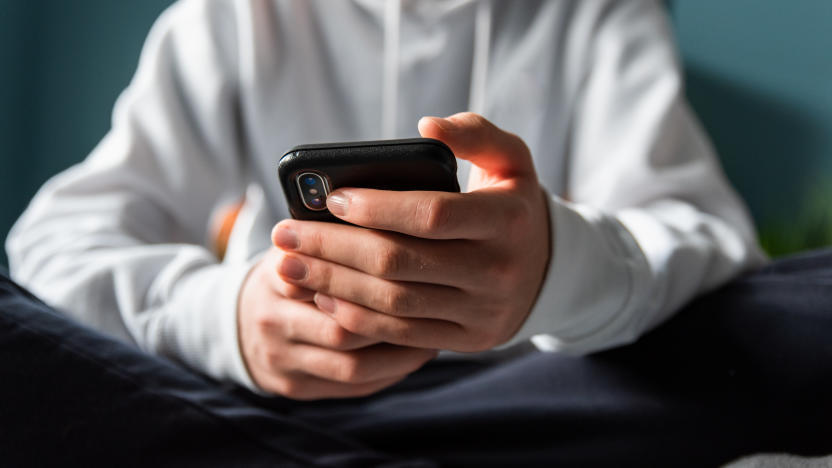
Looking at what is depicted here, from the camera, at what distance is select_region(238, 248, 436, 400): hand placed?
1.37 ft

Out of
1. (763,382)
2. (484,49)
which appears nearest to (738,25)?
(484,49)

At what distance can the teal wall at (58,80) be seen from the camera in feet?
4.60

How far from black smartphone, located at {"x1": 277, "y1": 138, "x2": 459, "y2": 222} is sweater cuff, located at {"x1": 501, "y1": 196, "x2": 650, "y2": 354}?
0.34 ft

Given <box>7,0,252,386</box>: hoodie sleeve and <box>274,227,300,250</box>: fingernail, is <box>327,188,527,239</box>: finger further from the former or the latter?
<box>7,0,252,386</box>: hoodie sleeve

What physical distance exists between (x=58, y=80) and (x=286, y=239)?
4.39 feet

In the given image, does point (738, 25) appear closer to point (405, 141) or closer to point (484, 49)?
point (484, 49)

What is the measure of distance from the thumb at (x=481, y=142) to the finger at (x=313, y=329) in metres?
0.14

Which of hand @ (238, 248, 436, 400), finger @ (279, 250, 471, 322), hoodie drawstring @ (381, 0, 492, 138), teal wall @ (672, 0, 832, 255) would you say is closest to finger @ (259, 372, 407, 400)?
hand @ (238, 248, 436, 400)

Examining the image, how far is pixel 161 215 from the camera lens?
745 millimetres

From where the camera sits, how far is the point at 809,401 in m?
0.45

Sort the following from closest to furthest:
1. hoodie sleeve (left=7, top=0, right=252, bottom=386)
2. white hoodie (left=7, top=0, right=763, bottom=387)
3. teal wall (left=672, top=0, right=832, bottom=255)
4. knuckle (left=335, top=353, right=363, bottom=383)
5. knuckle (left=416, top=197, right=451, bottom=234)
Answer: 1. knuckle (left=416, top=197, right=451, bottom=234)
2. knuckle (left=335, top=353, right=363, bottom=383)
3. hoodie sleeve (left=7, top=0, right=252, bottom=386)
4. white hoodie (left=7, top=0, right=763, bottom=387)
5. teal wall (left=672, top=0, right=832, bottom=255)

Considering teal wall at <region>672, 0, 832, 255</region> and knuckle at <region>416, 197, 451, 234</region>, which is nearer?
knuckle at <region>416, 197, 451, 234</region>

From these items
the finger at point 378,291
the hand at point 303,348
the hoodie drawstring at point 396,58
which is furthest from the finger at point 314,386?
the hoodie drawstring at point 396,58

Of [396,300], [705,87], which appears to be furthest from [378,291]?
[705,87]
